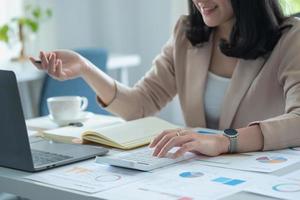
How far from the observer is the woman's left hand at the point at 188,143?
52.5 inches

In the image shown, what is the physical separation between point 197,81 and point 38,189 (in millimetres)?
813

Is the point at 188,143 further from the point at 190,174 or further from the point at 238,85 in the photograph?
the point at 238,85

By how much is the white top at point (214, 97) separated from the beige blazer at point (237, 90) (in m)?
0.02

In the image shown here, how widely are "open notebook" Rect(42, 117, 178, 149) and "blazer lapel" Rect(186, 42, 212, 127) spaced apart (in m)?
0.22

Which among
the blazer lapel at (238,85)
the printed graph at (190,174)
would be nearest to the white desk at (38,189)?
the printed graph at (190,174)

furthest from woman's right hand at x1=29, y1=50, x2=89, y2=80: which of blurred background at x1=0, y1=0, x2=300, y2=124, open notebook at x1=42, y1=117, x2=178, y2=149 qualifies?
blurred background at x1=0, y1=0, x2=300, y2=124

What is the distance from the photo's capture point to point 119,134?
1.56m

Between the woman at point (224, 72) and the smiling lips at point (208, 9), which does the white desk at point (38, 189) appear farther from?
the smiling lips at point (208, 9)

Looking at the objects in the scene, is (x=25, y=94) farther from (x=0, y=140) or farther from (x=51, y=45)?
(x=0, y=140)

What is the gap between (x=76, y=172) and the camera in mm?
1276

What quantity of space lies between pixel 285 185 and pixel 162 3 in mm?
2580

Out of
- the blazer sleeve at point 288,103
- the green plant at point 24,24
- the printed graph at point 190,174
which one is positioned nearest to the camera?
the printed graph at point 190,174

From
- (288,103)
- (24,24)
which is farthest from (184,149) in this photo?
(24,24)

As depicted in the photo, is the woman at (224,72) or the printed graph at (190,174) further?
the woman at (224,72)
